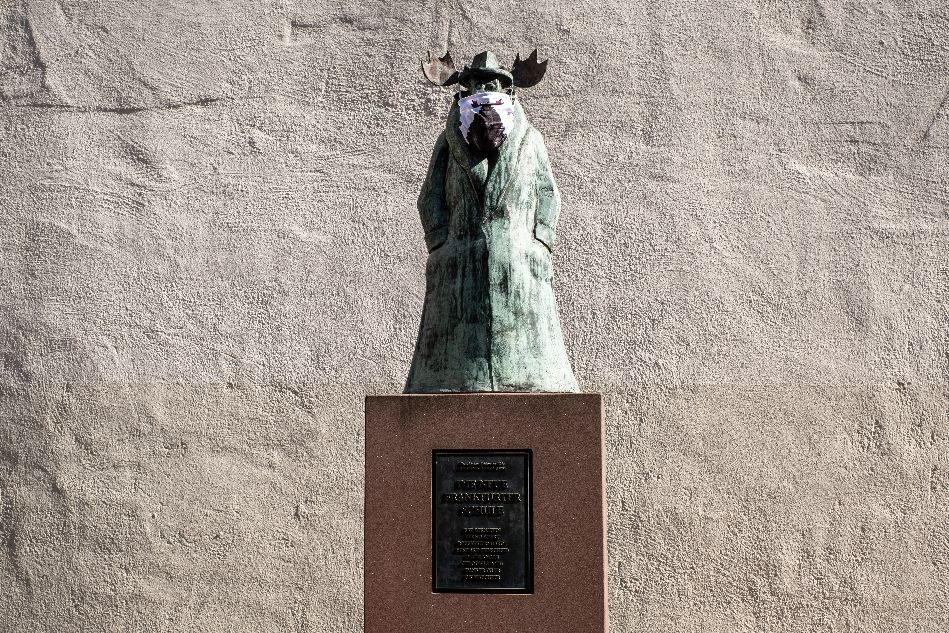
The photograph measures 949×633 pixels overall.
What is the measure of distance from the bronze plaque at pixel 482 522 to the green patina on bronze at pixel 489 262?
11.8 inches

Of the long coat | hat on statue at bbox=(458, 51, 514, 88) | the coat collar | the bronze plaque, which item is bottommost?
the bronze plaque

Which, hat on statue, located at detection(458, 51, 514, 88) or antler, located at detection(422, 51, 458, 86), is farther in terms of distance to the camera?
antler, located at detection(422, 51, 458, 86)

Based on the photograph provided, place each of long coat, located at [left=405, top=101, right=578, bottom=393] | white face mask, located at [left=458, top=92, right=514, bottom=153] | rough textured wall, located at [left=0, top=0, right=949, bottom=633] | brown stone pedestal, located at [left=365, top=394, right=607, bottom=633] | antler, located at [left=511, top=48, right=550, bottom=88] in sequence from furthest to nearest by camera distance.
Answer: rough textured wall, located at [left=0, top=0, right=949, bottom=633]
antler, located at [left=511, top=48, right=550, bottom=88]
white face mask, located at [left=458, top=92, right=514, bottom=153]
long coat, located at [left=405, top=101, right=578, bottom=393]
brown stone pedestal, located at [left=365, top=394, right=607, bottom=633]

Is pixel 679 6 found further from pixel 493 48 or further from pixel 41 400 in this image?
pixel 41 400

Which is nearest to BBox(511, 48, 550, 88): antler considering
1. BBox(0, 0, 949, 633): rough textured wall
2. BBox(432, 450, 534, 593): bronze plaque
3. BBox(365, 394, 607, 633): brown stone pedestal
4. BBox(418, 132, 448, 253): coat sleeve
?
BBox(418, 132, 448, 253): coat sleeve

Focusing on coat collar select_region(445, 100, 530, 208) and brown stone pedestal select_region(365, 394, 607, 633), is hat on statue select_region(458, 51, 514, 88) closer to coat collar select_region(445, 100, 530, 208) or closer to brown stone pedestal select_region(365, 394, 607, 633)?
coat collar select_region(445, 100, 530, 208)

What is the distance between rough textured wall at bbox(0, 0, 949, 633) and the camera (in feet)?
22.2

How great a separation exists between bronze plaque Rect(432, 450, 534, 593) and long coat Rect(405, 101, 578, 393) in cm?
30

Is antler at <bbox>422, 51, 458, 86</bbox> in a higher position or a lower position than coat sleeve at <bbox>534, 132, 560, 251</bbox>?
higher

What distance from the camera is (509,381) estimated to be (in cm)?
472

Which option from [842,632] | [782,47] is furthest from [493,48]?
[842,632]

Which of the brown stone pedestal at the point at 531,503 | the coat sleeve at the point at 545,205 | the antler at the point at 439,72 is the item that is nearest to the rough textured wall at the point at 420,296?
the coat sleeve at the point at 545,205

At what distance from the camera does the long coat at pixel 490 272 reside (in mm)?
4773

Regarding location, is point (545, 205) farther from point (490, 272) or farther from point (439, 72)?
point (439, 72)
